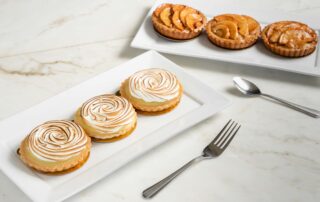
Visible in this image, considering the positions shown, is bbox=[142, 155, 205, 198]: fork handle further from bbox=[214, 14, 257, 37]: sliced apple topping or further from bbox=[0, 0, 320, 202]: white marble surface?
bbox=[214, 14, 257, 37]: sliced apple topping

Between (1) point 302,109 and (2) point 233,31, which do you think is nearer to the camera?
(1) point 302,109

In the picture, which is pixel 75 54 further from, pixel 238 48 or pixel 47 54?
pixel 238 48

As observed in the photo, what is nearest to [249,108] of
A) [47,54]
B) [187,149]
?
[187,149]

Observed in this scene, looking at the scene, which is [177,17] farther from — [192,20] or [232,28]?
[232,28]

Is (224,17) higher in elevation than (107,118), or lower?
higher

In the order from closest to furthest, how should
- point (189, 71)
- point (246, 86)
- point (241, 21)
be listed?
point (246, 86) → point (189, 71) → point (241, 21)

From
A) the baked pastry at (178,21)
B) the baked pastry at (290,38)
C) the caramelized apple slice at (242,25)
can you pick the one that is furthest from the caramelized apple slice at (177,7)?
the baked pastry at (290,38)

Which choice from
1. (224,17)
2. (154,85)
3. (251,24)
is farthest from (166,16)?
(154,85)
